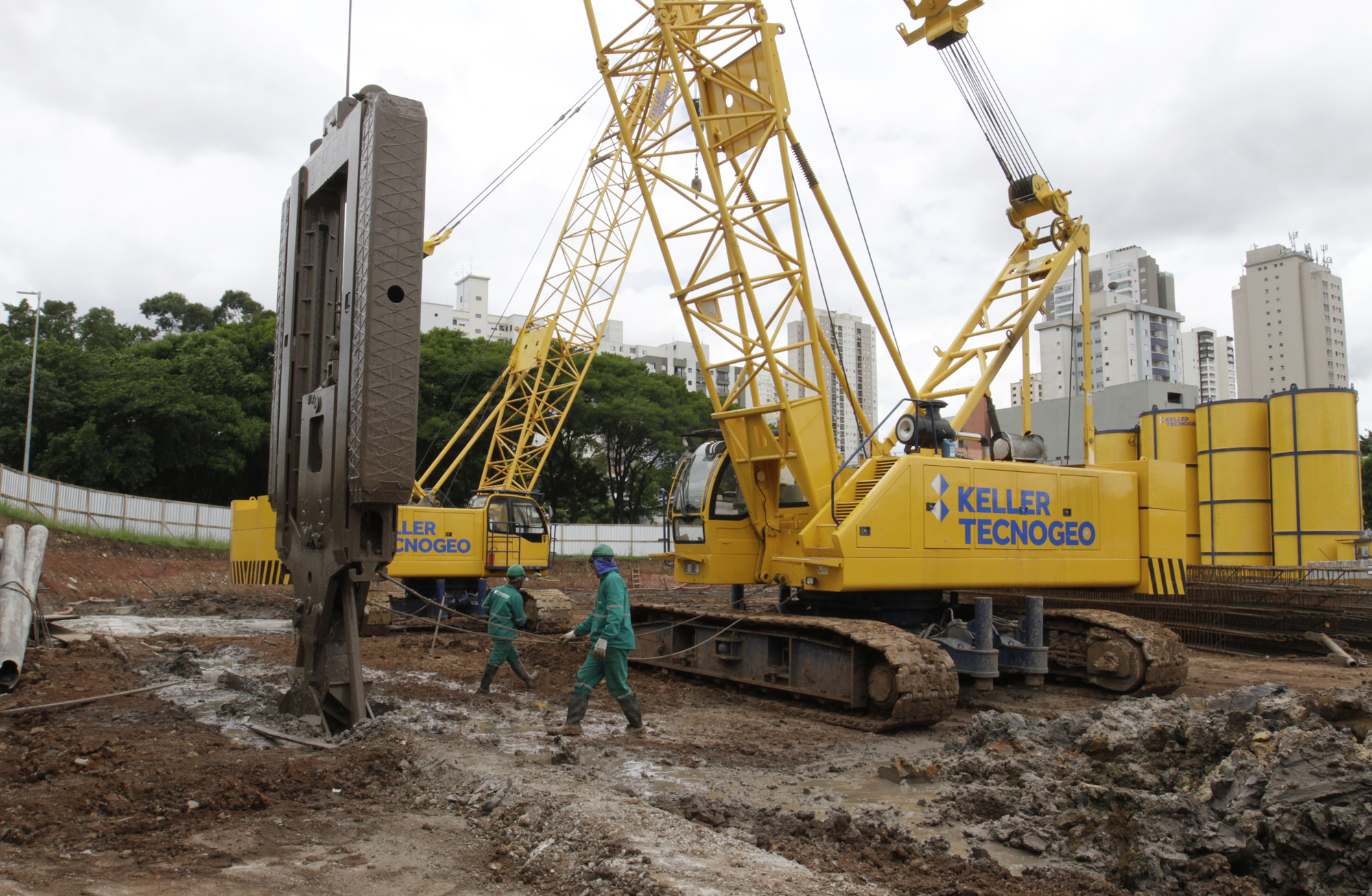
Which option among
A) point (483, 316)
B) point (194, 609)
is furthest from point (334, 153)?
point (483, 316)

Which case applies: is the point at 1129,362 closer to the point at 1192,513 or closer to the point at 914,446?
the point at 1192,513

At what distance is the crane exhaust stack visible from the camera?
Answer: 21.7ft

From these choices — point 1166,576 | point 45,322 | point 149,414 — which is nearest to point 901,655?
point 1166,576

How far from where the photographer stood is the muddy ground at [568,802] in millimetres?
4188

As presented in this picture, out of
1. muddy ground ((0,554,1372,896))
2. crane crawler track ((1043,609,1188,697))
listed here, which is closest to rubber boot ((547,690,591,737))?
muddy ground ((0,554,1372,896))

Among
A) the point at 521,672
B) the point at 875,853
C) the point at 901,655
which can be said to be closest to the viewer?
the point at 875,853

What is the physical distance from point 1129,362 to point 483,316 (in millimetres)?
69528

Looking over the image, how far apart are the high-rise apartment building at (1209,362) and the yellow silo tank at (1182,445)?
86614mm

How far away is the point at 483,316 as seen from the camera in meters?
109

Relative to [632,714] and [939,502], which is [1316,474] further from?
[632,714]

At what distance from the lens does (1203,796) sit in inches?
191

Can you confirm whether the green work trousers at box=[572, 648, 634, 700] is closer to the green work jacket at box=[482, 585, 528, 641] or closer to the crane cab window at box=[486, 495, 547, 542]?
the green work jacket at box=[482, 585, 528, 641]

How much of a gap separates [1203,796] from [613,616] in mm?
4513

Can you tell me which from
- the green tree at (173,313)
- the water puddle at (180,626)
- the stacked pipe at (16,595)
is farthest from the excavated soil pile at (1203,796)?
the green tree at (173,313)
